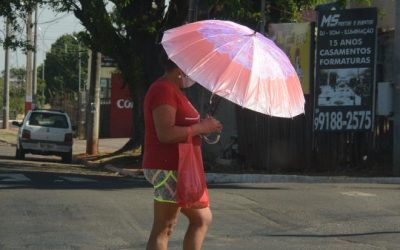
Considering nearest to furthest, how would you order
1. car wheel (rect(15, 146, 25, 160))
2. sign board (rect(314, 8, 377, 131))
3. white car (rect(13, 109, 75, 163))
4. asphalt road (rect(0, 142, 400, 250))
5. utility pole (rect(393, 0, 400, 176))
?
asphalt road (rect(0, 142, 400, 250)) < utility pole (rect(393, 0, 400, 176)) < sign board (rect(314, 8, 377, 131)) < white car (rect(13, 109, 75, 163)) < car wheel (rect(15, 146, 25, 160))

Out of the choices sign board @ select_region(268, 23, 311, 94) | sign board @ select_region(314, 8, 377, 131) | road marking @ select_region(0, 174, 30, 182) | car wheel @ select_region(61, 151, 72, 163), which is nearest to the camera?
road marking @ select_region(0, 174, 30, 182)

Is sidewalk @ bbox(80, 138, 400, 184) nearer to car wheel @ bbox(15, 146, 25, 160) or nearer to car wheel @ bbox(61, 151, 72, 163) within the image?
car wheel @ bbox(61, 151, 72, 163)

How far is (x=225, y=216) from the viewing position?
966cm

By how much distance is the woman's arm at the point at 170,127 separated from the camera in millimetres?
4523

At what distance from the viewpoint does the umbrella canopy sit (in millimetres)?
4605

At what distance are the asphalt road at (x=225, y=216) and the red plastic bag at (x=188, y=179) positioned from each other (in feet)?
10.2

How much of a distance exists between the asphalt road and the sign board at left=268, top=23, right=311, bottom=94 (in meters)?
3.93

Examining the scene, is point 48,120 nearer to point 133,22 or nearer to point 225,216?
point 133,22

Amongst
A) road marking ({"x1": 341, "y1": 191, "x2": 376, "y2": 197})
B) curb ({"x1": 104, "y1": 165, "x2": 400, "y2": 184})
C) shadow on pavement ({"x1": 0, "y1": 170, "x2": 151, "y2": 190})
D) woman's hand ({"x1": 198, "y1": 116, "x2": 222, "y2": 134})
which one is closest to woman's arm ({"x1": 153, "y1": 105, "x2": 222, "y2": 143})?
woman's hand ({"x1": 198, "y1": 116, "x2": 222, "y2": 134})

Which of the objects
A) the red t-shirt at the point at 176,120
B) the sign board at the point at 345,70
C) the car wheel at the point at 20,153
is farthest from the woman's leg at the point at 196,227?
the car wheel at the point at 20,153

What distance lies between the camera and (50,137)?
21.7 metres

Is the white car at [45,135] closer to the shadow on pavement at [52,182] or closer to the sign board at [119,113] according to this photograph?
the shadow on pavement at [52,182]

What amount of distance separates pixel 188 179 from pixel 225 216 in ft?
17.0

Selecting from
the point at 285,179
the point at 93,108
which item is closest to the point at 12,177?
the point at 285,179
